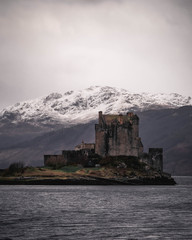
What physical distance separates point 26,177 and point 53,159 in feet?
68.7

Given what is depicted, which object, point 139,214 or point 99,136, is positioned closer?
point 139,214

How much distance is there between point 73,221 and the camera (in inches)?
2741

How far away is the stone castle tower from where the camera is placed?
186250 millimetres

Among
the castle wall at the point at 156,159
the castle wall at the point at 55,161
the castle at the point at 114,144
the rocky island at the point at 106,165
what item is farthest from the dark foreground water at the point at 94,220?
the castle wall at the point at 156,159

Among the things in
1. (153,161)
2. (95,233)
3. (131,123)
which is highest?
(131,123)

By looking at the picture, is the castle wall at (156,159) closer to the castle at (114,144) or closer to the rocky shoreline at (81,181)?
the castle at (114,144)

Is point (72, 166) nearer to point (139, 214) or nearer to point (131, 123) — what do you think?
point (131, 123)

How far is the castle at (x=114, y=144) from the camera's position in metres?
186

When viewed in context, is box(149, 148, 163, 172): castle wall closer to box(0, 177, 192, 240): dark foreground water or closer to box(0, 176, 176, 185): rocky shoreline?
box(0, 176, 176, 185): rocky shoreline

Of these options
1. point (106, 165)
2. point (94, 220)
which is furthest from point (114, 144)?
point (94, 220)

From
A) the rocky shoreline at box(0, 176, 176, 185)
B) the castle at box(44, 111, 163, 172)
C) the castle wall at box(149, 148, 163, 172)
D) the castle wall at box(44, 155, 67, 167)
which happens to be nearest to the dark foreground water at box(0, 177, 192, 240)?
the rocky shoreline at box(0, 176, 176, 185)

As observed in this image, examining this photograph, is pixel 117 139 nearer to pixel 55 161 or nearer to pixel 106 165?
pixel 106 165

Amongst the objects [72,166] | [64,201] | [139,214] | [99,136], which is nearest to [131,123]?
[99,136]

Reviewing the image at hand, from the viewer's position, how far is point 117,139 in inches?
7352
